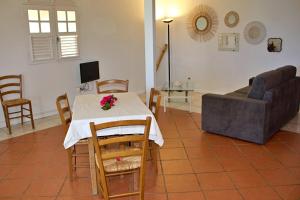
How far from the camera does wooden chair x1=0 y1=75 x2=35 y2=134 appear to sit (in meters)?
4.82

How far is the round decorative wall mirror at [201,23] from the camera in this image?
7.03 meters

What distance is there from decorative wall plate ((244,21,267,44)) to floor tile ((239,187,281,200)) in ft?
13.1

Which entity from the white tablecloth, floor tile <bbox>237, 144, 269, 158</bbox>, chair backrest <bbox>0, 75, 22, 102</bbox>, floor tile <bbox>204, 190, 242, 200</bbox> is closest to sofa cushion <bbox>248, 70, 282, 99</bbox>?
floor tile <bbox>237, 144, 269, 158</bbox>

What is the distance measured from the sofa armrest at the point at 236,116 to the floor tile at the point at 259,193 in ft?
3.97

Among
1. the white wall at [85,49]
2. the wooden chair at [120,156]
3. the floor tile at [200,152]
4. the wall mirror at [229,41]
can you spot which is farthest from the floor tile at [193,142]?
the wall mirror at [229,41]

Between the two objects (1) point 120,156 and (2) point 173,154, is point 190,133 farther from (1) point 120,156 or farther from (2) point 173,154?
(1) point 120,156

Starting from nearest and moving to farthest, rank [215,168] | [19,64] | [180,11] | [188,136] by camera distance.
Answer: [215,168] < [188,136] < [19,64] < [180,11]

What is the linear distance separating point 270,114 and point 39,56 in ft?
13.0

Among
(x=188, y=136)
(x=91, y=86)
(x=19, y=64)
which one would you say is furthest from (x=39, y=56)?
(x=188, y=136)

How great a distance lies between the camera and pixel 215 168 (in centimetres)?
354

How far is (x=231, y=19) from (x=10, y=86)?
4.64 metres

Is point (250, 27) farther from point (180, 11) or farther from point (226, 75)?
point (180, 11)

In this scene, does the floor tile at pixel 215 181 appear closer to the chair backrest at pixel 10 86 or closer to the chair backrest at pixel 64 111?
the chair backrest at pixel 64 111

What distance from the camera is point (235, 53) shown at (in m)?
6.71
